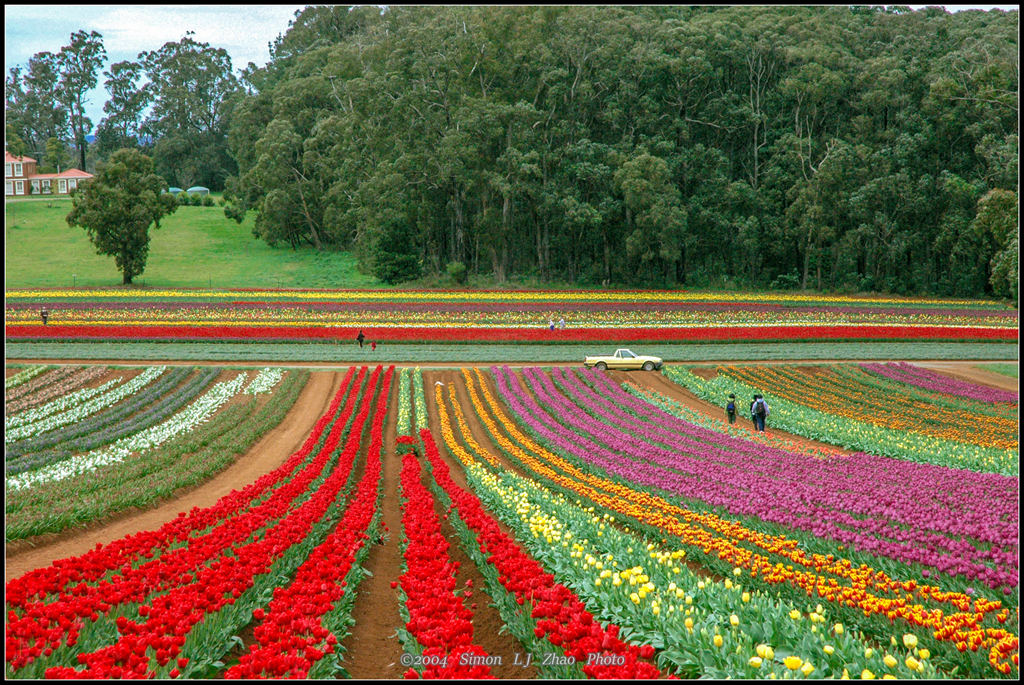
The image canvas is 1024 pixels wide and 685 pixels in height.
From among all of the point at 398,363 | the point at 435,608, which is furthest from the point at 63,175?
the point at 435,608

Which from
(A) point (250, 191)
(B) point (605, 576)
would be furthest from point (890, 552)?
(A) point (250, 191)

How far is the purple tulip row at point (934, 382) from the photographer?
Result: 2569 cm

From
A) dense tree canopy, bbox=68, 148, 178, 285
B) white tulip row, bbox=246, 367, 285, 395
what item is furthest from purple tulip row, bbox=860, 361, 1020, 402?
dense tree canopy, bbox=68, 148, 178, 285

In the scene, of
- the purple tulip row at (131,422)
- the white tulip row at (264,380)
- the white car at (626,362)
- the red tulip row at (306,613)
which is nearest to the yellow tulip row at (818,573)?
the red tulip row at (306,613)

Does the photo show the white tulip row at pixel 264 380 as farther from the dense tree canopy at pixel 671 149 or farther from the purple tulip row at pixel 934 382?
the dense tree canopy at pixel 671 149

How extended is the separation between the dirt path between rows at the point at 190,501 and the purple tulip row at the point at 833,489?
773 cm

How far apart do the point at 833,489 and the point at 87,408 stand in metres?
24.2

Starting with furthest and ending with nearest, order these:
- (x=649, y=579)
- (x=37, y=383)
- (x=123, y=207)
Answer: (x=123, y=207) → (x=37, y=383) → (x=649, y=579)

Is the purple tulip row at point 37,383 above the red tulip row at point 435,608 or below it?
below

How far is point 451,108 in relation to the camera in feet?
208

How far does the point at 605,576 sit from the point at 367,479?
792 cm

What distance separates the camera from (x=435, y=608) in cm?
646

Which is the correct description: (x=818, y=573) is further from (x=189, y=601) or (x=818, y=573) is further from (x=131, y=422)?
(x=131, y=422)

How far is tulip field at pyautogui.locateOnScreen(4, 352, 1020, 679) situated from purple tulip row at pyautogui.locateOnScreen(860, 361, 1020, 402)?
2.81 meters
